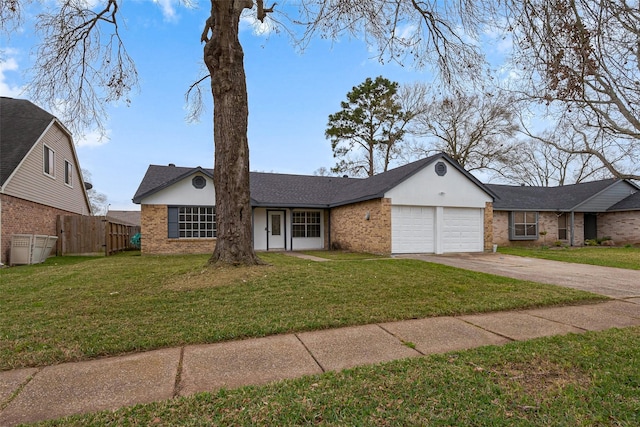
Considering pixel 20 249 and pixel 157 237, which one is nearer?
pixel 20 249

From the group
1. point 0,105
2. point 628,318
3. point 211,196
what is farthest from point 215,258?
point 0,105

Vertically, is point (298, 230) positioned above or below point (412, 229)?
below

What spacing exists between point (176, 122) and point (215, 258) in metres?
6.88

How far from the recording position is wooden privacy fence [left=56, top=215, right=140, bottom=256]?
47.9 feet

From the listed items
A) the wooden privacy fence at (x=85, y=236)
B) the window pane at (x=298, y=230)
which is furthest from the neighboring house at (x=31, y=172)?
the window pane at (x=298, y=230)

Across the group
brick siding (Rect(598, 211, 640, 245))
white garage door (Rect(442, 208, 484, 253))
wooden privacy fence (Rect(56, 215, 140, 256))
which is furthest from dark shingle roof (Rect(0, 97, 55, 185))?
brick siding (Rect(598, 211, 640, 245))

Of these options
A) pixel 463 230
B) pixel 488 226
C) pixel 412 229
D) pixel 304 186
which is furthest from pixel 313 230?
pixel 488 226

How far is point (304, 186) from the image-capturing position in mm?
18656

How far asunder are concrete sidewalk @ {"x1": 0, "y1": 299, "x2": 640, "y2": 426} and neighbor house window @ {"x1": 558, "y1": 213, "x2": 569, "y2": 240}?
1904 cm

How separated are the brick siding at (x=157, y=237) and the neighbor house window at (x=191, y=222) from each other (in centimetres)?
23

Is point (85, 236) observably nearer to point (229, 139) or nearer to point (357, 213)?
point (229, 139)

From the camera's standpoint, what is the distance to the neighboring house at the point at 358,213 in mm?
13398

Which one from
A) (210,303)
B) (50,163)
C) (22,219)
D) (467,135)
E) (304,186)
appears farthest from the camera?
(467,135)

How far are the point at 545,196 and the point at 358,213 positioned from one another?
1461 centimetres
